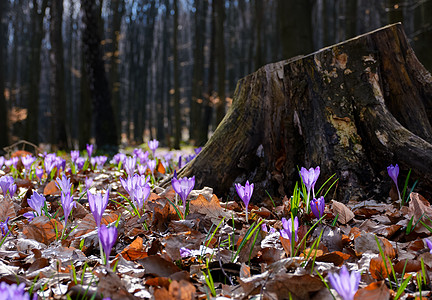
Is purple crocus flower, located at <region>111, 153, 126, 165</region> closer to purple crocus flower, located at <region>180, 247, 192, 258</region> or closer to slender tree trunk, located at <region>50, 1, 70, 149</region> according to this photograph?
purple crocus flower, located at <region>180, 247, 192, 258</region>

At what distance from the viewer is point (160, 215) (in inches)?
72.6

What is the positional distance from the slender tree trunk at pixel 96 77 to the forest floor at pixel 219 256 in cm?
788

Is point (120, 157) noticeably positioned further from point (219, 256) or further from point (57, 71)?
point (57, 71)

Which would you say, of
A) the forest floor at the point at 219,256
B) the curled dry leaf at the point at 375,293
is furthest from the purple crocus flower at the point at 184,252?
the curled dry leaf at the point at 375,293

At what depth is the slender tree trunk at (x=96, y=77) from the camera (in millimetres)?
9531

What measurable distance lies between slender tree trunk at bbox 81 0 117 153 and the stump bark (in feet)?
23.8

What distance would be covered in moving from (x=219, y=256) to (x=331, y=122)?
4.64ft

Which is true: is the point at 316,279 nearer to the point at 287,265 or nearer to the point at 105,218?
the point at 287,265

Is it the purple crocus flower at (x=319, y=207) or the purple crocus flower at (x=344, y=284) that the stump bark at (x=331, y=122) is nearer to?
the purple crocus flower at (x=319, y=207)

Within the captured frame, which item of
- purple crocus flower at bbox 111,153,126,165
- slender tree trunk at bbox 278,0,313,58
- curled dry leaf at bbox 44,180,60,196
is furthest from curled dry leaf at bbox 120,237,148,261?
slender tree trunk at bbox 278,0,313,58

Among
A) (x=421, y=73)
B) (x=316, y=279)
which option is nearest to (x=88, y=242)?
(x=316, y=279)

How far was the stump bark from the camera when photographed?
2.28 meters

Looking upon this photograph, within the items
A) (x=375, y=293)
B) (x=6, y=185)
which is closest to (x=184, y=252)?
(x=375, y=293)

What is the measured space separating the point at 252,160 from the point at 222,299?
5.10 feet
